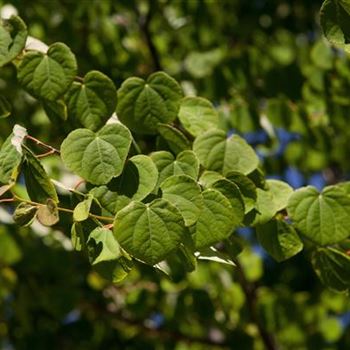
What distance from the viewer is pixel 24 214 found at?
100cm

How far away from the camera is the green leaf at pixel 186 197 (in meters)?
1.03

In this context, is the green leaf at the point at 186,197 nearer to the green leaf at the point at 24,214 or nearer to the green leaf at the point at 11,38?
the green leaf at the point at 24,214

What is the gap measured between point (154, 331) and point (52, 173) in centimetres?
53

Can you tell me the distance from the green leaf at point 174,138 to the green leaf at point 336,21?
0.95 ft

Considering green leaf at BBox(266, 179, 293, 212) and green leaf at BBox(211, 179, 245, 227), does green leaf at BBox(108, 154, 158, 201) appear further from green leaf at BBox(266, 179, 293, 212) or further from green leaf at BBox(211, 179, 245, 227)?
green leaf at BBox(266, 179, 293, 212)

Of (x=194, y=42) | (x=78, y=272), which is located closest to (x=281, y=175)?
(x=194, y=42)

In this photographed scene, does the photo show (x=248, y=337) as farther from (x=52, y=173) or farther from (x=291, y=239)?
(x=291, y=239)

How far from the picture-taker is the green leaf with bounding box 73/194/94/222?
0.98m

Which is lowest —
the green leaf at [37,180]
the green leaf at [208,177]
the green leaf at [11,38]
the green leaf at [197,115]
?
the green leaf at [208,177]

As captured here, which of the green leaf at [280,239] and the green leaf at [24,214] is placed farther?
the green leaf at [280,239]

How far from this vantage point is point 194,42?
2.35 metres

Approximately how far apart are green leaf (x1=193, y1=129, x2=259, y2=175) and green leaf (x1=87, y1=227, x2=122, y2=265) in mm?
240

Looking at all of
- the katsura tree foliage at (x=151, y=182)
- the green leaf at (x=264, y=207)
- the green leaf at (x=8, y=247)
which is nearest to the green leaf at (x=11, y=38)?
the katsura tree foliage at (x=151, y=182)

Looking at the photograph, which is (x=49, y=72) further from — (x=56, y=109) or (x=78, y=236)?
(x=78, y=236)
